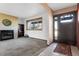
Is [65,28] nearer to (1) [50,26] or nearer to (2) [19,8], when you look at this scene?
(1) [50,26]

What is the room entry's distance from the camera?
Answer: 2.77m

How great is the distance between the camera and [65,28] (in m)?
2.96

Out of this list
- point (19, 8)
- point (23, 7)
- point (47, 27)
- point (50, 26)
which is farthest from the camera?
point (47, 27)

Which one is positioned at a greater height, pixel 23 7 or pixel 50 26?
pixel 23 7

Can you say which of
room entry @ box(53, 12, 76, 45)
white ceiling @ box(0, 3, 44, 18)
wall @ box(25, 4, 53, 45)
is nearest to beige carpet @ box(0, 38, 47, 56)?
wall @ box(25, 4, 53, 45)

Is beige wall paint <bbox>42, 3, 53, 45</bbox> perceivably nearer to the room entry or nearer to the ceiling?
the room entry

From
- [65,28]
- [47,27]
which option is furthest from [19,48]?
[65,28]

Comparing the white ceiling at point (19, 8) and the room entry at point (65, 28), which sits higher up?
the white ceiling at point (19, 8)

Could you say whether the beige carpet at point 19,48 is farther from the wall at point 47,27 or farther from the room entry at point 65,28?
the room entry at point 65,28

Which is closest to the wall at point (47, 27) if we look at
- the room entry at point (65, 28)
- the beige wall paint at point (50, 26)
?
the beige wall paint at point (50, 26)

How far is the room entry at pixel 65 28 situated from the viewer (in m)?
2.77

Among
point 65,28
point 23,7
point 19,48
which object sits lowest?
point 19,48

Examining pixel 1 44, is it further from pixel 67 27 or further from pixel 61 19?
pixel 67 27

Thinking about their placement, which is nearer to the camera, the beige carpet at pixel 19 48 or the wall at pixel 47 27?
the beige carpet at pixel 19 48
